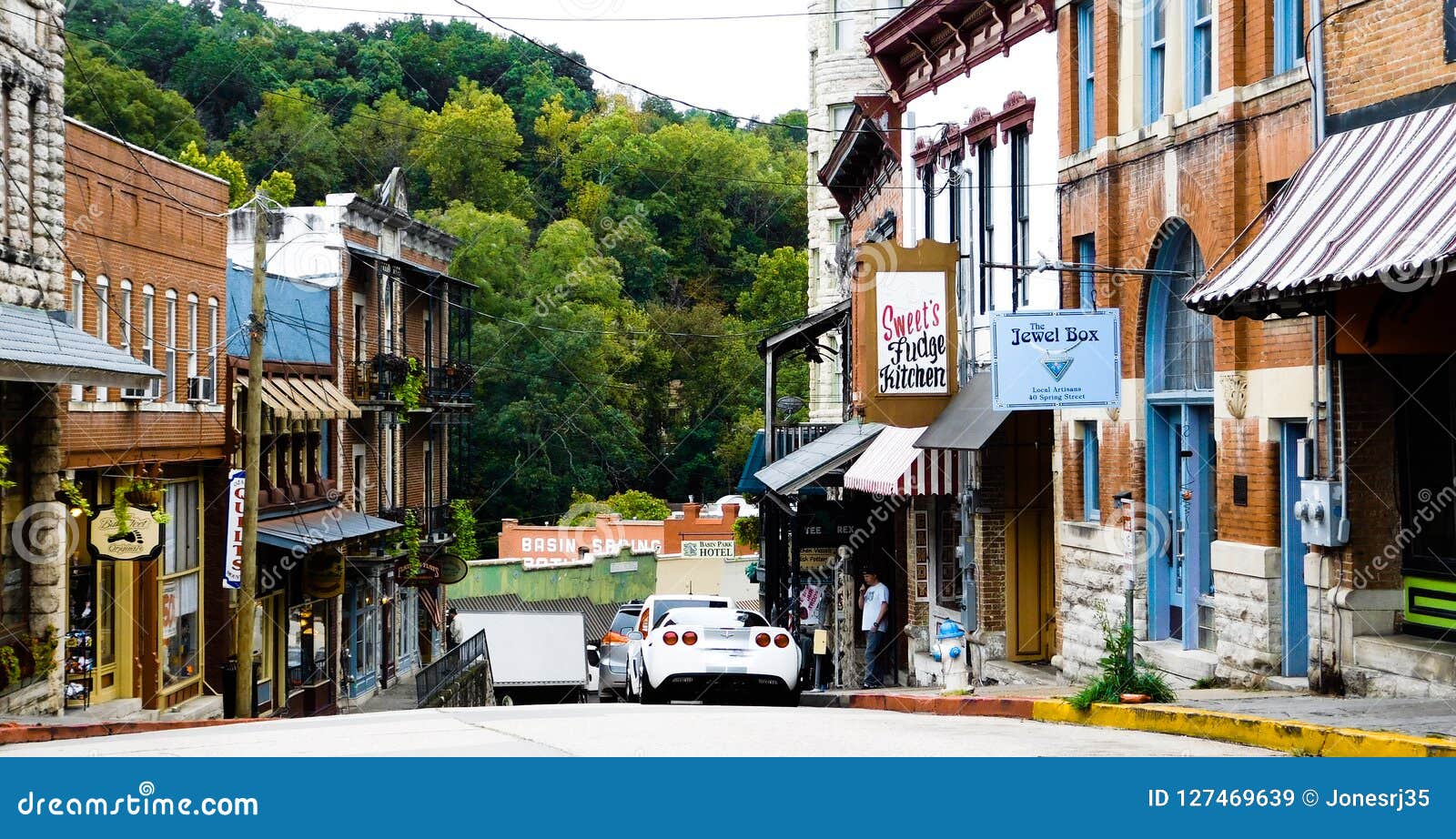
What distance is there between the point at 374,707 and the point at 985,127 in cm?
2119

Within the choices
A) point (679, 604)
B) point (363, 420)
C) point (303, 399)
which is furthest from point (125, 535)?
point (363, 420)

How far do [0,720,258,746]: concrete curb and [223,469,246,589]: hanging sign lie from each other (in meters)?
6.34

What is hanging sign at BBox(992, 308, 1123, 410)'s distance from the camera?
1584 cm

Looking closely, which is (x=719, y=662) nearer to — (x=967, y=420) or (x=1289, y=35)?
(x=967, y=420)

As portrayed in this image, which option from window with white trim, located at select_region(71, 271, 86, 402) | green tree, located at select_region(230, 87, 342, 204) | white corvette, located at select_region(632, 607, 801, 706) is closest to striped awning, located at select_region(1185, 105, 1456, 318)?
white corvette, located at select_region(632, 607, 801, 706)

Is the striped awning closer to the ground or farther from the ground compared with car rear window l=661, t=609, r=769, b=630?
farther from the ground

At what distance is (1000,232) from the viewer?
70.2 feet

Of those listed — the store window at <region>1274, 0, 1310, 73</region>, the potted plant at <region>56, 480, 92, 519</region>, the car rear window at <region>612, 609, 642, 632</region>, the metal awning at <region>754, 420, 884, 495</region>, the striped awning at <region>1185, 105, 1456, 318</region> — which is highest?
the store window at <region>1274, 0, 1310, 73</region>

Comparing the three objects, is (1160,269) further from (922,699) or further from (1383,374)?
(922,699)

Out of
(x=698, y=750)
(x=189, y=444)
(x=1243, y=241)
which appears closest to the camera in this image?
(x=698, y=750)

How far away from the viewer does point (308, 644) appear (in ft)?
110

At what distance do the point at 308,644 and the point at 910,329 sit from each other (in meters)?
18.2

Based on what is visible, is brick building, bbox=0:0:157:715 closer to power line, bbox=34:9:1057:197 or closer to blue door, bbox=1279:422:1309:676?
blue door, bbox=1279:422:1309:676

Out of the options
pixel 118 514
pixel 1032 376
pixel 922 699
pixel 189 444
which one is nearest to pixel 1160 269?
pixel 1032 376
